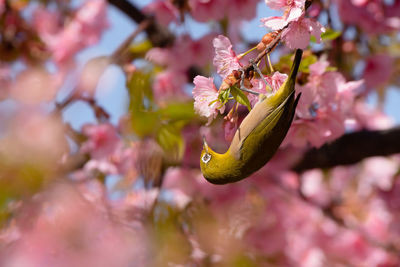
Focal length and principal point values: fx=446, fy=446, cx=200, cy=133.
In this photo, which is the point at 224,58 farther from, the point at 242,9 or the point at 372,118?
the point at 372,118

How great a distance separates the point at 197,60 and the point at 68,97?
520 millimetres

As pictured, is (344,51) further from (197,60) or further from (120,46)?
(120,46)

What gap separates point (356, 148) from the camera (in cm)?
155

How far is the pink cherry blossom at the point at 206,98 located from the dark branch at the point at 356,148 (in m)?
0.98

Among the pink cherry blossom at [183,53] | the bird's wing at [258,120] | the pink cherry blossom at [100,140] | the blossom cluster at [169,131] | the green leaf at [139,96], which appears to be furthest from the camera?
the pink cherry blossom at [183,53]

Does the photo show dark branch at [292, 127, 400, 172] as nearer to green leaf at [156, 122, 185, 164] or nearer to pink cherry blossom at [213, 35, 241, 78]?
green leaf at [156, 122, 185, 164]

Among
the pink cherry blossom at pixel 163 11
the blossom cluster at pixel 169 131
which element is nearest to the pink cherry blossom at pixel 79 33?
the blossom cluster at pixel 169 131

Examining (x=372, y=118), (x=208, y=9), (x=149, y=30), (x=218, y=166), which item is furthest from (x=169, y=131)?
(x=372, y=118)

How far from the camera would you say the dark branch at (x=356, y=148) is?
59.1 inches

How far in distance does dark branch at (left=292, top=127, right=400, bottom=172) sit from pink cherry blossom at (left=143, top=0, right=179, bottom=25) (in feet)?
2.26

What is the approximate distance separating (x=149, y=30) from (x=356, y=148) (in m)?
0.87

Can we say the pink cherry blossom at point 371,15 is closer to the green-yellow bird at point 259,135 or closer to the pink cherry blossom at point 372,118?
the pink cherry blossom at point 372,118

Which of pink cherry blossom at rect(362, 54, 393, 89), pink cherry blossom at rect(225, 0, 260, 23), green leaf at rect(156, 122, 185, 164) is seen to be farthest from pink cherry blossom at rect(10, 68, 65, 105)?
pink cherry blossom at rect(362, 54, 393, 89)

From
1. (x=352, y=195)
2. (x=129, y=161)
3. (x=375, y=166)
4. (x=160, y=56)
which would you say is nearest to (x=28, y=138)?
(x=129, y=161)
